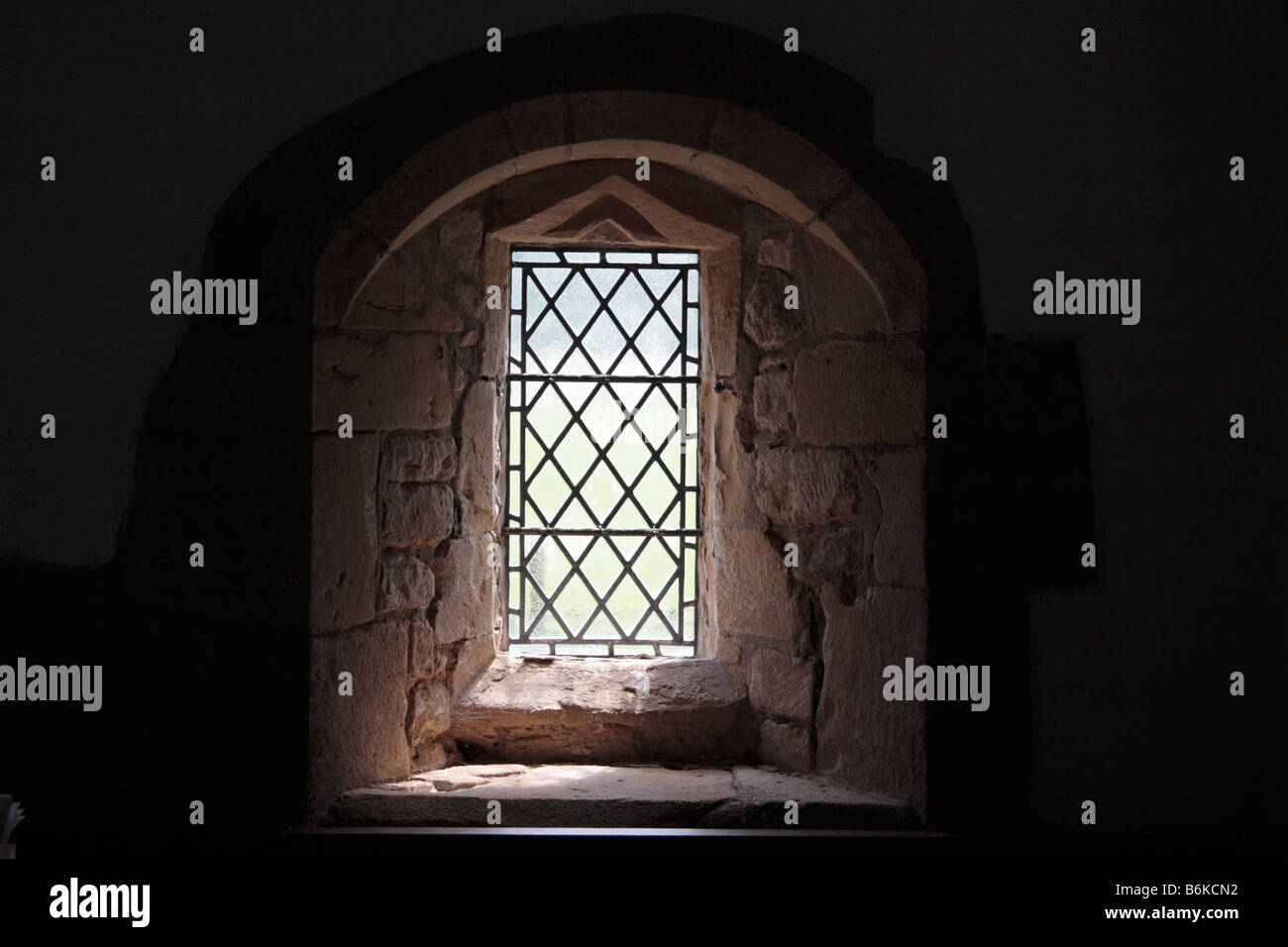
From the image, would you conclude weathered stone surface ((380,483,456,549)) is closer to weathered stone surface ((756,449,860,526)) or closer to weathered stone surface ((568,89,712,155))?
weathered stone surface ((756,449,860,526))

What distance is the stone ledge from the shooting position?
259 centimetres

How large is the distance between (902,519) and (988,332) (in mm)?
485

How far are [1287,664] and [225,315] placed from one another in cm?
256

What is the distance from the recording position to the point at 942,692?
2520mm

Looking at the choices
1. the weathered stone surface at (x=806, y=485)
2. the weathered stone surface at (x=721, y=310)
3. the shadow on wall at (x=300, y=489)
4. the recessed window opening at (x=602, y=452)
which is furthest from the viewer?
the recessed window opening at (x=602, y=452)

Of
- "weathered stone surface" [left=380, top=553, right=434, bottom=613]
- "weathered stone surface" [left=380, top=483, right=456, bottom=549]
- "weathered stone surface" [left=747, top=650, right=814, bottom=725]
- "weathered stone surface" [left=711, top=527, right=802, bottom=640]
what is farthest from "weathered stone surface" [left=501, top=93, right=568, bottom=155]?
"weathered stone surface" [left=747, top=650, right=814, bottom=725]

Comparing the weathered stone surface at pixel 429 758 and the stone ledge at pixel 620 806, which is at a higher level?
the weathered stone surface at pixel 429 758

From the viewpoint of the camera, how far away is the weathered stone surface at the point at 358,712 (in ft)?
8.41

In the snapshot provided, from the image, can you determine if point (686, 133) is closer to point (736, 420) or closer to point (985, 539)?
point (736, 420)

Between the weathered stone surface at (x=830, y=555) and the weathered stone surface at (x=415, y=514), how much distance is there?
39.4 inches

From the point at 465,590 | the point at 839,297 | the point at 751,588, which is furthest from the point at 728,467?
the point at 465,590

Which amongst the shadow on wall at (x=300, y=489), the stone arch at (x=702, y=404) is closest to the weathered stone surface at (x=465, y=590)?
the stone arch at (x=702, y=404)

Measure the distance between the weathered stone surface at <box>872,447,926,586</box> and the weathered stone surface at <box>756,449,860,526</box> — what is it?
11 cm

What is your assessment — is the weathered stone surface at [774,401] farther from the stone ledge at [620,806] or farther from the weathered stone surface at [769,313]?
the stone ledge at [620,806]
